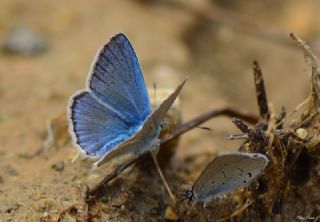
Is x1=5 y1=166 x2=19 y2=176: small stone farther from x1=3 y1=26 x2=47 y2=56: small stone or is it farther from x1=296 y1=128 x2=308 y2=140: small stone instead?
x1=3 y1=26 x2=47 y2=56: small stone

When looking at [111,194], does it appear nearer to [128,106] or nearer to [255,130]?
[128,106]

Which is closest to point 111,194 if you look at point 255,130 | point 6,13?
point 255,130

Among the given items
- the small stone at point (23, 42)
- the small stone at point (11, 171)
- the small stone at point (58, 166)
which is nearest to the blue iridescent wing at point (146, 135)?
the small stone at point (58, 166)

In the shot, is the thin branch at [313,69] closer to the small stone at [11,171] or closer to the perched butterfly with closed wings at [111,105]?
the perched butterfly with closed wings at [111,105]

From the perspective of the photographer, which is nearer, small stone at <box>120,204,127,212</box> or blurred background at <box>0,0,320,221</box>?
small stone at <box>120,204,127,212</box>

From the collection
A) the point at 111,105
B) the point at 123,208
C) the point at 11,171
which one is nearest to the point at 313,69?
the point at 111,105

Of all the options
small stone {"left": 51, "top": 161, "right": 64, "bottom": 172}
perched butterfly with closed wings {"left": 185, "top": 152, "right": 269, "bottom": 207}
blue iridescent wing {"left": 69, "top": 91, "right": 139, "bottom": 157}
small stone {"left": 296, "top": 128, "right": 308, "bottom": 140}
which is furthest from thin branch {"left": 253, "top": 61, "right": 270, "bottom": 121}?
small stone {"left": 51, "top": 161, "right": 64, "bottom": 172}

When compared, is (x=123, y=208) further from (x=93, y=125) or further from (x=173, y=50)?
(x=173, y=50)
